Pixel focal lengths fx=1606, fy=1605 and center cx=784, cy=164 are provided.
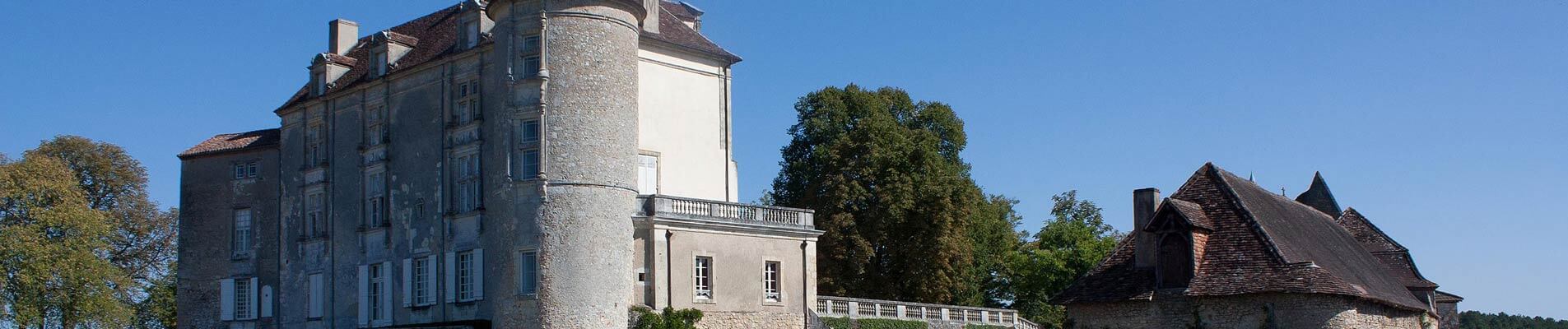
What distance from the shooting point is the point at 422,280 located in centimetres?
4191

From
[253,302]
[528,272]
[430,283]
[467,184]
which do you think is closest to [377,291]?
[430,283]

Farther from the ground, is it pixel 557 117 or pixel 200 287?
pixel 557 117

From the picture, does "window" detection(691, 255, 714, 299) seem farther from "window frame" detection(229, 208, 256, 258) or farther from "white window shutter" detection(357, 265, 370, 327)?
"window frame" detection(229, 208, 256, 258)

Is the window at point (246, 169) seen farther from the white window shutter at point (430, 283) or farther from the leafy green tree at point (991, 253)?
the leafy green tree at point (991, 253)

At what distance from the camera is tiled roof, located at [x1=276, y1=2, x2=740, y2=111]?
4334 centimetres

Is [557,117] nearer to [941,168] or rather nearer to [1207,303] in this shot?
[1207,303]

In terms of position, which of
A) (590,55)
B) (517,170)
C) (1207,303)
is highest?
(590,55)

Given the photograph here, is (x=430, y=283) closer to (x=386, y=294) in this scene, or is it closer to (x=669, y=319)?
(x=386, y=294)

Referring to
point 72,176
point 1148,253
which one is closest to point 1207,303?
point 1148,253

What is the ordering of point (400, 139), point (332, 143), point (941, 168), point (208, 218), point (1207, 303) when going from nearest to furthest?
point (1207, 303) < point (400, 139) < point (332, 143) < point (208, 218) < point (941, 168)

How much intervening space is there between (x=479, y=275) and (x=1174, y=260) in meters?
16.4

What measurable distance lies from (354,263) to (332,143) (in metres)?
4.16

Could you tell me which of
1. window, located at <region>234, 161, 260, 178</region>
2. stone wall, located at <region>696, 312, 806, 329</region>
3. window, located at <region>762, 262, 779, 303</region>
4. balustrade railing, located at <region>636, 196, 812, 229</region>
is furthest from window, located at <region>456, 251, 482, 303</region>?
window, located at <region>234, 161, 260, 178</region>

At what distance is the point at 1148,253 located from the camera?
112 ft
